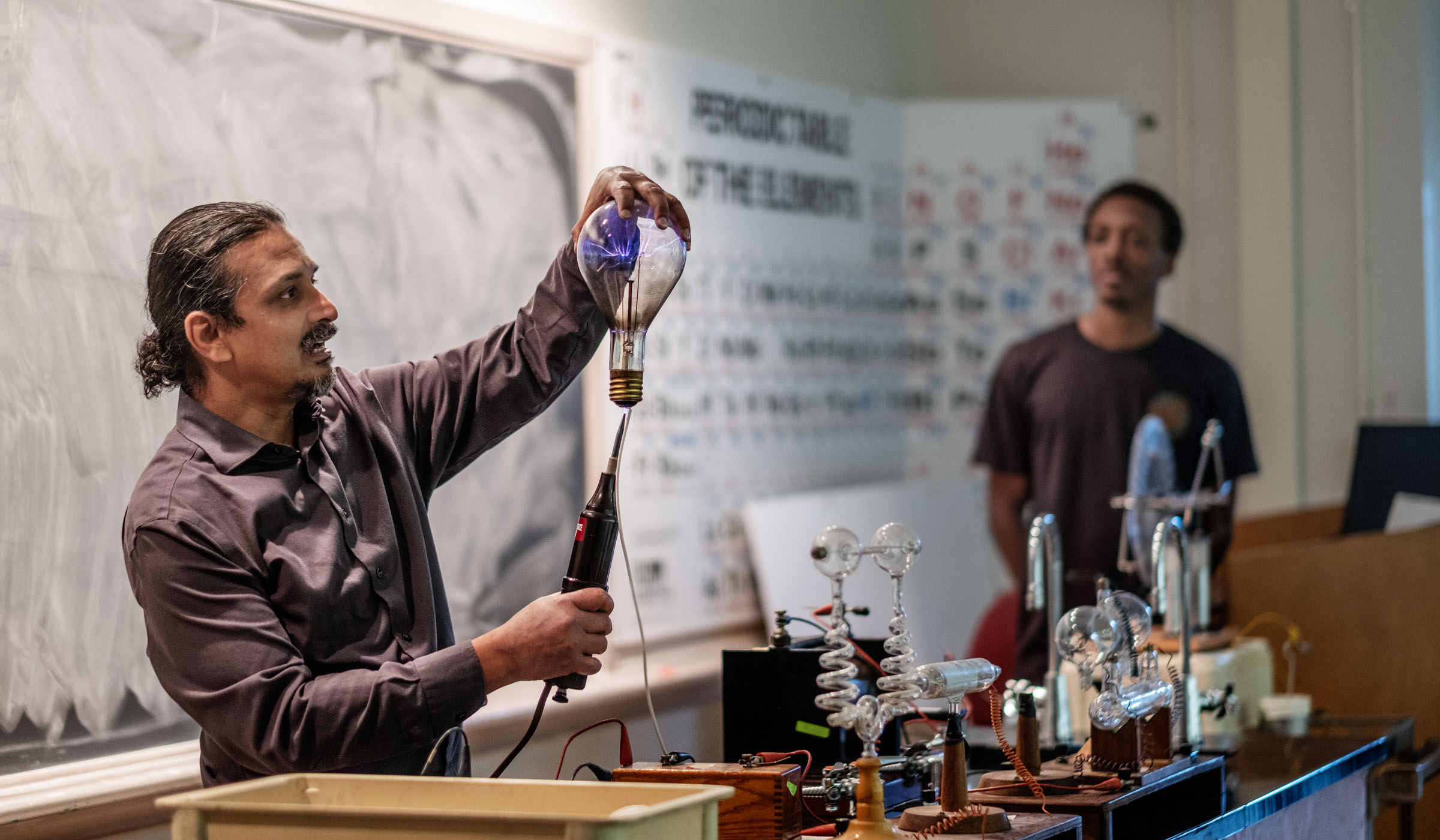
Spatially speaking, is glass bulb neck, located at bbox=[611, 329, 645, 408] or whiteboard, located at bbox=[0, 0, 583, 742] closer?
glass bulb neck, located at bbox=[611, 329, 645, 408]

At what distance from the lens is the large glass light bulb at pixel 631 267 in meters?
1.79

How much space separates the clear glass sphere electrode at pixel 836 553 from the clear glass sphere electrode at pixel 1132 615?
0.42m

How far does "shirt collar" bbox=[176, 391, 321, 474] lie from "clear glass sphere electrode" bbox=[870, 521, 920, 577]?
748 mm

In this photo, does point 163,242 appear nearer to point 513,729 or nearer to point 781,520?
point 513,729

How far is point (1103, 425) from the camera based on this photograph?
3.56 m

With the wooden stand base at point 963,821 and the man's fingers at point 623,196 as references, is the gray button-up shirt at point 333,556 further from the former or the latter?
the wooden stand base at point 963,821

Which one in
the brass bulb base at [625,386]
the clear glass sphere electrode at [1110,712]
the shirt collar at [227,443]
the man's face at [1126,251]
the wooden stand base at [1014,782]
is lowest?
the wooden stand base at [1014,782]

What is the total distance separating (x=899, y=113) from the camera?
15.1ft

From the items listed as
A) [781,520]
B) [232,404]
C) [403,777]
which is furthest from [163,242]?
[781,520]

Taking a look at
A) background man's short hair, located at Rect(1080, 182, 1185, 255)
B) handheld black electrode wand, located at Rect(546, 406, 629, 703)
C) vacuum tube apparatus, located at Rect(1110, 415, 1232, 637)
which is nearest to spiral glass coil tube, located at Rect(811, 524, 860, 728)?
handheld black electrode wand, located at Rect(546, 406, 629, 703)

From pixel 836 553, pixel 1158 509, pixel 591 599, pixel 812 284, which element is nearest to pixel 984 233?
pixel 812 284

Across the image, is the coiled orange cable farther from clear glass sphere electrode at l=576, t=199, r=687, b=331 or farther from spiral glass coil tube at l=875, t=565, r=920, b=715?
clear glass sphere electrode at l=576, t=199, r=687, b=331

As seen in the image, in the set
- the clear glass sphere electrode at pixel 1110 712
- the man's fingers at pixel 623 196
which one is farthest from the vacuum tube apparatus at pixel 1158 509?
the man's fingers at pixel 623 196

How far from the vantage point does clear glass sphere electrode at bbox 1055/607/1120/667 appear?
6.31 ft
